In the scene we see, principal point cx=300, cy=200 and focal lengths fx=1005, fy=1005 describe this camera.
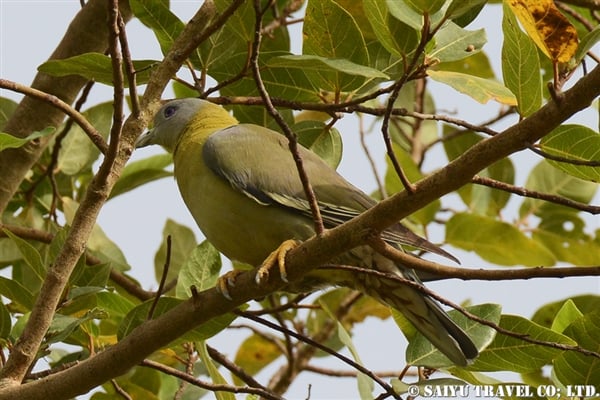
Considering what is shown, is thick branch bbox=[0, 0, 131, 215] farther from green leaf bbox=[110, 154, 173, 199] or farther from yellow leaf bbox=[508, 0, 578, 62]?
yellow leaf bbox=[508, 0, 578, 62]

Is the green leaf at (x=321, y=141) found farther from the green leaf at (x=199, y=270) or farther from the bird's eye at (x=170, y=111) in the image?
the bird's eye at (x=170, y=111)

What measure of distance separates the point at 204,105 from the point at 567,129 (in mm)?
2018

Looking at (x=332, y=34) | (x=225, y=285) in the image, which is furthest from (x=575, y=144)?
(x=225, y=285)

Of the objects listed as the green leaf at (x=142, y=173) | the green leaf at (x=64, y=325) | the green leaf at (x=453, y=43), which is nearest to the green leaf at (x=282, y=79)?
the green leaf at (x=453, y=43)

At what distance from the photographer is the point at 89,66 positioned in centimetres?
321

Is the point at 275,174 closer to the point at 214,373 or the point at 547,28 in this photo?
the point at 214,373

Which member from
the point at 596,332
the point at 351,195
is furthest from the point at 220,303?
the point at 596,332

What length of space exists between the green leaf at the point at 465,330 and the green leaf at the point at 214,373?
0.59m

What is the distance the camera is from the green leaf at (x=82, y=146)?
174 inches

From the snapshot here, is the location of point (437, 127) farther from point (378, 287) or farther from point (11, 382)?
point (11, 382)

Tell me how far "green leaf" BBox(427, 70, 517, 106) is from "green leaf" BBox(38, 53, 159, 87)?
935mm

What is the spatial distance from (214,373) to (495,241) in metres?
1.80

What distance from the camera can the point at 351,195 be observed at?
349cm

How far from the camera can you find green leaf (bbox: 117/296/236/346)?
3.06m
